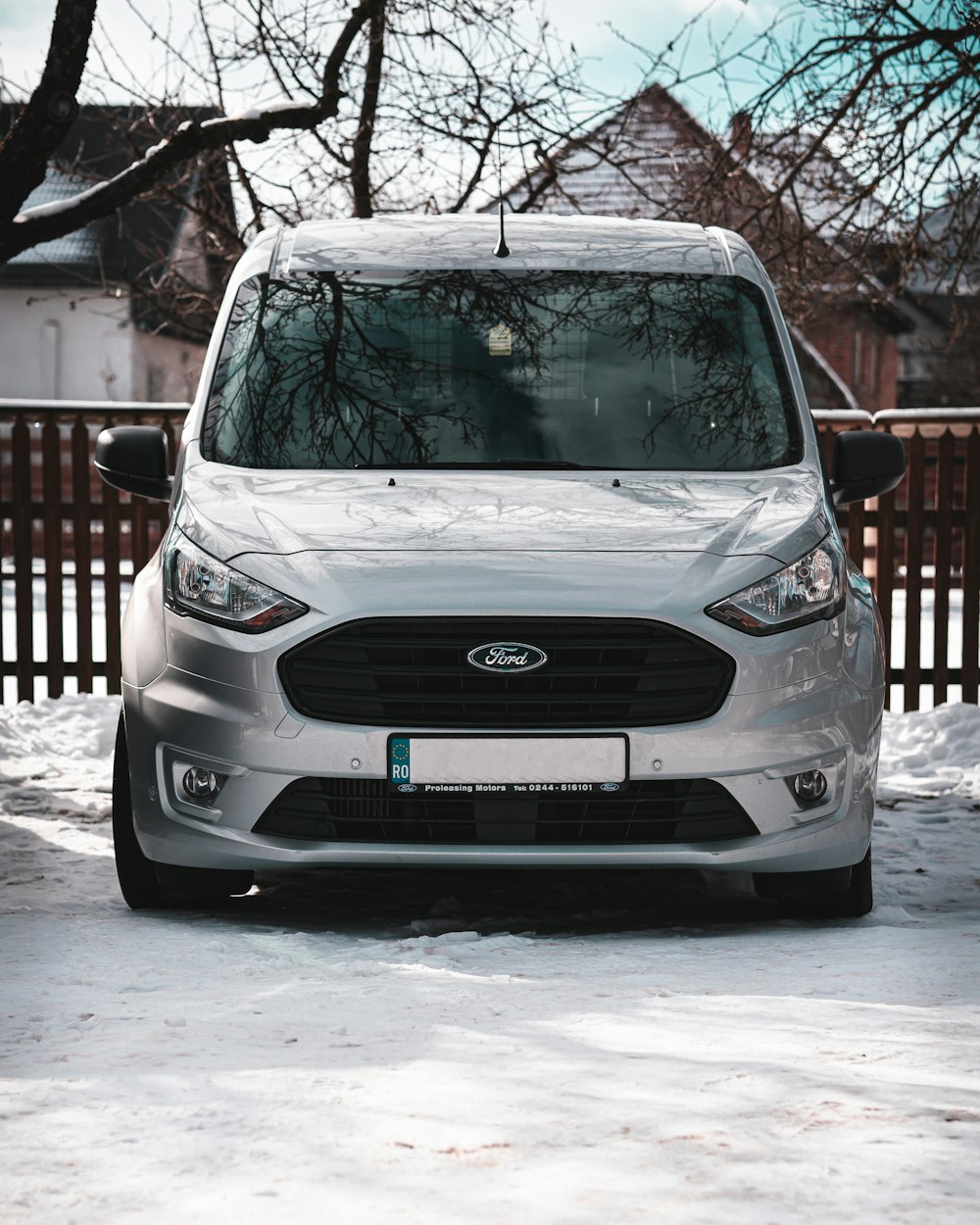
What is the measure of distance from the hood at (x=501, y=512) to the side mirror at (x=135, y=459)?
0.25 m

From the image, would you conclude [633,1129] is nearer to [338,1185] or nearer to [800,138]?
[338,1185]

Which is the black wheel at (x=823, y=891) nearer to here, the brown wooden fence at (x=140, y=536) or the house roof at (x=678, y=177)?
the brown wooden fence at (x=140, y=536)

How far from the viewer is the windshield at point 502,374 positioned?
5250mm

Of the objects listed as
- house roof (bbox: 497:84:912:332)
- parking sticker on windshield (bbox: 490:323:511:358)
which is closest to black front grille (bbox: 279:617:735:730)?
parking sticker on windshield (bbox: 490:323:511:358)

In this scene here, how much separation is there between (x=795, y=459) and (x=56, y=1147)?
3.23 metres

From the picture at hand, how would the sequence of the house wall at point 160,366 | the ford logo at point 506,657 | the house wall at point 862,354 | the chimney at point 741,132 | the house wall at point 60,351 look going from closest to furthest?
1. the ford logo at point 506,657
2. the chimney at point 741,132
3. the house wall at point 60,351
4. the house wall at point 160,366
5. the house wall at point 862,354

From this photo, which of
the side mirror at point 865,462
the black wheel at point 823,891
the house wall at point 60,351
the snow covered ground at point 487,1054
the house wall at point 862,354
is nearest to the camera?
the snow covered ground at point 487,1054

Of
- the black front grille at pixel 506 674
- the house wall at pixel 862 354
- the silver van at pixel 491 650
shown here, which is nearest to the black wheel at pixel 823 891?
the silver van at pixel 491 650

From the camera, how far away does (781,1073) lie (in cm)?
322

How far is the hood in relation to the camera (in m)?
4.61

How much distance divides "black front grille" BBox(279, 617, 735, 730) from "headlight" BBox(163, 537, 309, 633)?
0.13m

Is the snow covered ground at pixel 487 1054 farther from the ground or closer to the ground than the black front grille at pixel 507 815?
closer to the ground

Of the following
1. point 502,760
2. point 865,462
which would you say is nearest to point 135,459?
point 502,760

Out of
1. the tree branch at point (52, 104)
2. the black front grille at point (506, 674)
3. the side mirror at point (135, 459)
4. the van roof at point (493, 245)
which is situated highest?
the tree branch at point (52, 104)
